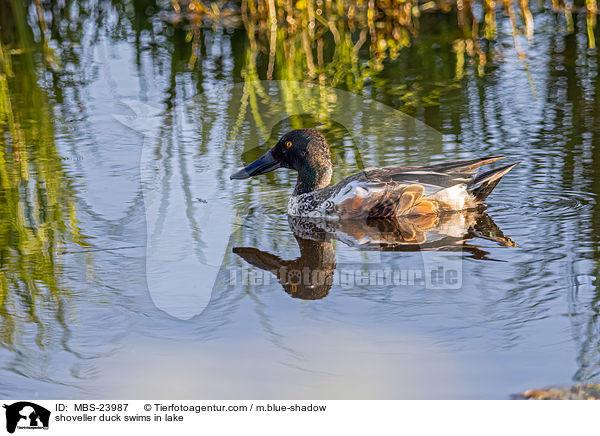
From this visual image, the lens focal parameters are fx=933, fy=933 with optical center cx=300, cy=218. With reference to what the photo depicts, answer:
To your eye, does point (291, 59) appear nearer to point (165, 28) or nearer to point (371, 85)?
point (371, 85)

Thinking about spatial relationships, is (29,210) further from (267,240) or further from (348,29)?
(348,29)

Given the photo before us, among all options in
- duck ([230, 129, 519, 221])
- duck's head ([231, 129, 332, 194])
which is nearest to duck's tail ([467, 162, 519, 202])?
duck ([230, 129, 519, 221])

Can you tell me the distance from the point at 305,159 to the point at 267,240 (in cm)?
101

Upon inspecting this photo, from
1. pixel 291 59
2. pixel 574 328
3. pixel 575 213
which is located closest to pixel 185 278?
pixel 574 328

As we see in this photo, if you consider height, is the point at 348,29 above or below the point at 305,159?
above

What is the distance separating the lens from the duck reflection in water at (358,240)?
5406 millimetres

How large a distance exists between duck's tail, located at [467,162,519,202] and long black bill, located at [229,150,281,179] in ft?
4.95

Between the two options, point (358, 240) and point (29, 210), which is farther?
point (29, 210)

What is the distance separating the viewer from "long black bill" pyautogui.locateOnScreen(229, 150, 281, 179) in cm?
694

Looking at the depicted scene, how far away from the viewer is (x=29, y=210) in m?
6.62
